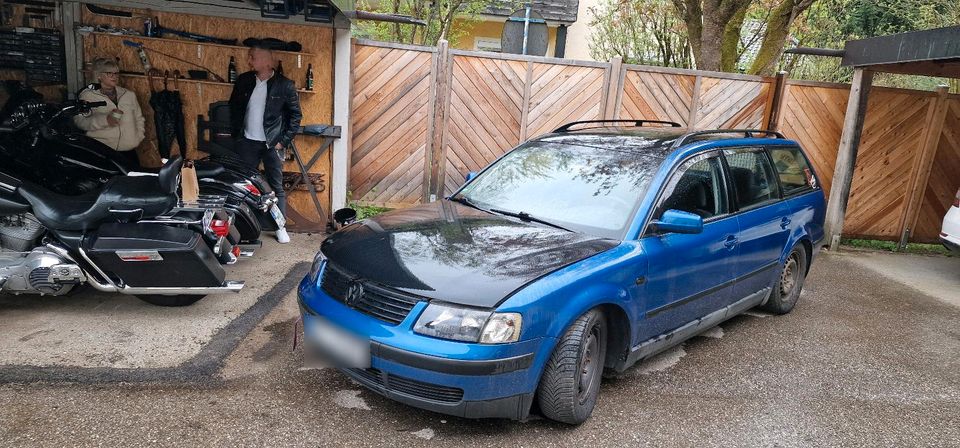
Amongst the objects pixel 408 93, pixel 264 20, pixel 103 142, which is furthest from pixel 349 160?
pixel 103 142

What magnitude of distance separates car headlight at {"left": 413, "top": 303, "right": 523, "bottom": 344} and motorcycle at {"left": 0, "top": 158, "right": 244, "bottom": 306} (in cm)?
207

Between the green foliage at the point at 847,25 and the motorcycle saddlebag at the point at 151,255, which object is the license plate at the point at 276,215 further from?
the green foliage at the point at 847,25

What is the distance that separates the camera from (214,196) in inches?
200

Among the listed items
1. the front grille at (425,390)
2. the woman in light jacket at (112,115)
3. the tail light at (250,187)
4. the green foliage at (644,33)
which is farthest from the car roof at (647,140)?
the green foliage at (644,33)

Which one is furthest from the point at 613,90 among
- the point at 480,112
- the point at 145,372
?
the point at 145,372

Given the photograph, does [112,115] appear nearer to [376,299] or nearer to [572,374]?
[376,299]

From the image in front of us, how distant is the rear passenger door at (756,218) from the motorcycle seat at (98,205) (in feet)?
13.2

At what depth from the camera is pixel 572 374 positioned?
131 inches

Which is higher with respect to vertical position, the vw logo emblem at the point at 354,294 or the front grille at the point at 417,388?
the vw logo emblem at the point at 354,294

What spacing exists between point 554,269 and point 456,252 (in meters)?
0.54

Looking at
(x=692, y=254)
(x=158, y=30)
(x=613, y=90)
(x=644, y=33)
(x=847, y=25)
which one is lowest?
(x=692, y=254)

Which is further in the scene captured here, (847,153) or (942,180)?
(942,180)

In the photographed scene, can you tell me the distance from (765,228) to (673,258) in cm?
141

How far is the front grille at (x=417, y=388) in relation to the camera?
10.2ft
